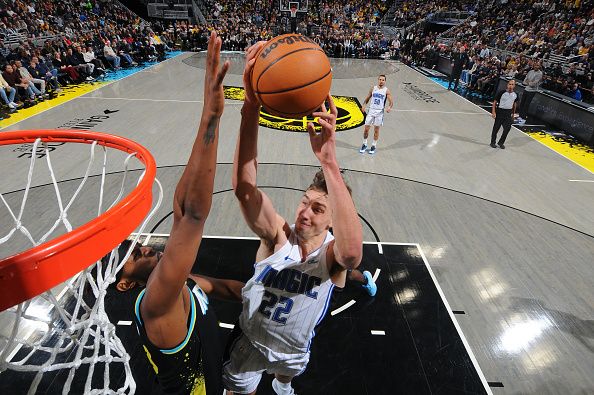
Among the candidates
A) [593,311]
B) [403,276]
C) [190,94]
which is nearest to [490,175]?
[593,311]

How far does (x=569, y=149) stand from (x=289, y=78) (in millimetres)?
8555

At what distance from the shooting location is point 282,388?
2.51 m

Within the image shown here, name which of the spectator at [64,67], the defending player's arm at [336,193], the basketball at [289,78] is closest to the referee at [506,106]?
the basketball at [289,78]

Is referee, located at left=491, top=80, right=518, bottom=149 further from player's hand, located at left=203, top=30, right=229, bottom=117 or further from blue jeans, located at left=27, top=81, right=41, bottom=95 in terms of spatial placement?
blue jeans, located at left=27, top=81, right=41, bottom=95

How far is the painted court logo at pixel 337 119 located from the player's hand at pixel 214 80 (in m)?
5.99

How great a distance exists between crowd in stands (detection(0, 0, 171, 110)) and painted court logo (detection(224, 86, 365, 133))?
5.00m

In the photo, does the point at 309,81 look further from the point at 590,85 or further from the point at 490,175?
the point at 590,85

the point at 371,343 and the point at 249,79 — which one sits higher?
the point at 249,79

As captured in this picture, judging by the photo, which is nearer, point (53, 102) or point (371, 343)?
point (371, 343)

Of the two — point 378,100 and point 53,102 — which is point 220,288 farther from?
point 53,102

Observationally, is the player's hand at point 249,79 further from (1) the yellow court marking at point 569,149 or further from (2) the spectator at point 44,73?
(2) the spectator at point 44,73

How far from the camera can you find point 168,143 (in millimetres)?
7145

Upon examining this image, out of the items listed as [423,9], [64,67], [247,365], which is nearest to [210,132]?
[247,365]

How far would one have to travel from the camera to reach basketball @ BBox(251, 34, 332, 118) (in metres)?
1.79
